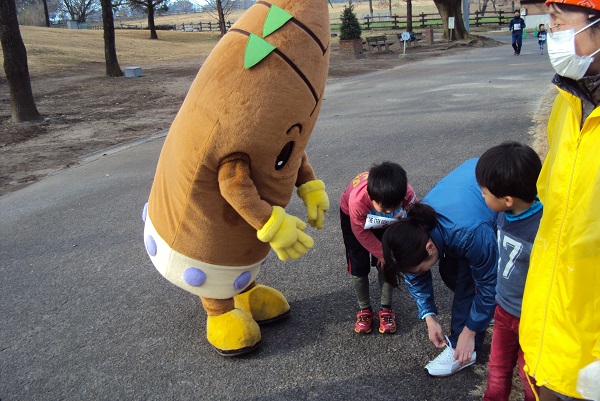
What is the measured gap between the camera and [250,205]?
2738mm

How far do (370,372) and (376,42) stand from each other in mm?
24541

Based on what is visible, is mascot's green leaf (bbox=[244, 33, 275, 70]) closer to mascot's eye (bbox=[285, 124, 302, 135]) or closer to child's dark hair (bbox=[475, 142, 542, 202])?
mascot's eye (bbox=[285, 124, 302, 135])

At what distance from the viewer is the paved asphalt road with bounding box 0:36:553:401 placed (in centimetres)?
289

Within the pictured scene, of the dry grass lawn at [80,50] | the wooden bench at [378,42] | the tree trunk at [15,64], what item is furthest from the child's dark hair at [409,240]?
the wooden bench at [378,42]

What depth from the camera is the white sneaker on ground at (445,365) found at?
109 inches

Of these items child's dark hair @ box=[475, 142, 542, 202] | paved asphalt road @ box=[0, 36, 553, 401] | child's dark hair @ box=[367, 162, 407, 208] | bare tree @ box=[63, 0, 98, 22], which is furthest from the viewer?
bare tree @ box=[63, 0, 98, 22]

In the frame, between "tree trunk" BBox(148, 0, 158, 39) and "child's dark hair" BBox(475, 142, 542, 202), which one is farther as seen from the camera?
"tree trunk" BBox(148, 0, 158, 39)

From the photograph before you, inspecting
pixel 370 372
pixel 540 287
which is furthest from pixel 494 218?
pixel 370 372

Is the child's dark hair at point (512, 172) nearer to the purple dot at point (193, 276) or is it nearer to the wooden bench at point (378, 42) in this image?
the purple dot at point (193, 276)

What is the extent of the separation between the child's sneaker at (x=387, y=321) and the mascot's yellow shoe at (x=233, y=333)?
0.71 metres

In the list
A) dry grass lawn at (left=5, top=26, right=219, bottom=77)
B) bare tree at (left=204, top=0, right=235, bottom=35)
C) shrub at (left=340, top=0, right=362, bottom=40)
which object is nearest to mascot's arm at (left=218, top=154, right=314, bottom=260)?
dry grass lawn at (left=5, top=26, right=219, bottom=77)

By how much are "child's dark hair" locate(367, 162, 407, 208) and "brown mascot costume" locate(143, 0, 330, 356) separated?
408mm

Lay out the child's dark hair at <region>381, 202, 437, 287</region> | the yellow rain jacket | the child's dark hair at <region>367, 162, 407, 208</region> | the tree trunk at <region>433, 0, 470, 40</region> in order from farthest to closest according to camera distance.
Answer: the tree trunk at <region>433, 0, 470, 40</region> → the child's dark hair at <region>367, 162, 407, 208</region> → the child's dark hair at <region>381, 202, 437, 287</region> → the yellow rain jacket

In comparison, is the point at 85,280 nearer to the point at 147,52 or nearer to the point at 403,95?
the point at 403,95
